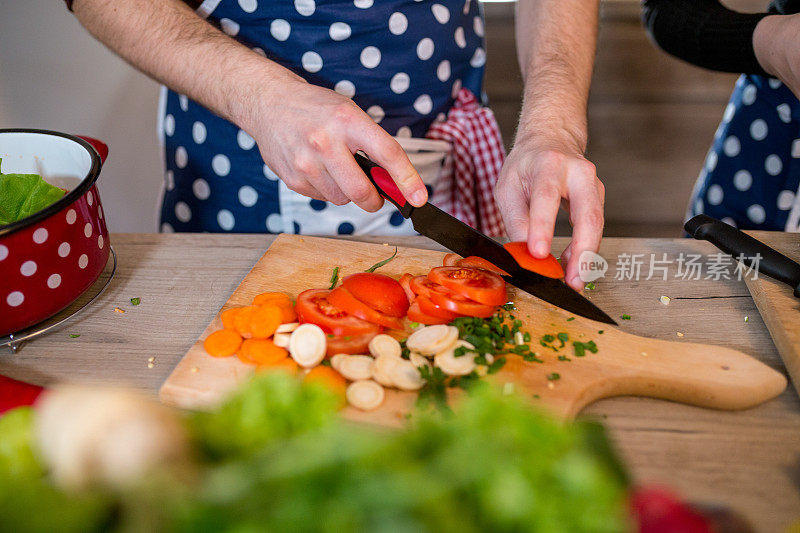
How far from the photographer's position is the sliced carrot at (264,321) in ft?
2.93

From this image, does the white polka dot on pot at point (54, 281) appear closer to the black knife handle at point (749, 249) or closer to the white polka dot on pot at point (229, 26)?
the white polka dot on pot at point (229, 26)

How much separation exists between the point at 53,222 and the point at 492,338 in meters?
0.69

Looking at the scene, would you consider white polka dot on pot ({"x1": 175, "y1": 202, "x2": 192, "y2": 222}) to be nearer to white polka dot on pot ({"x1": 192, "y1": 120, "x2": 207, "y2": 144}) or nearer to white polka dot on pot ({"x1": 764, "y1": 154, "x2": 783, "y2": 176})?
white polka dot on pot ({"x1": 192, "y1": 120, "x2": 207, "y2": 144})

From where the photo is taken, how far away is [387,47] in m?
1.29

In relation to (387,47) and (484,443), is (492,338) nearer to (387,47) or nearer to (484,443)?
(484,443)

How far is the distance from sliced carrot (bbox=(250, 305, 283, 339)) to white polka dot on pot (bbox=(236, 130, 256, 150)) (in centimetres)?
55

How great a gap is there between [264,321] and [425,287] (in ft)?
0.88

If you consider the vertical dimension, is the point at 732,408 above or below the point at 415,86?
below

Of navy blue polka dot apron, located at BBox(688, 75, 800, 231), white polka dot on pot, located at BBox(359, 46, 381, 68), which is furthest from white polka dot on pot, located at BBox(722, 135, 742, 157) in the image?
white polka dot on pot, located at BBox(359, 46, 381, 68)

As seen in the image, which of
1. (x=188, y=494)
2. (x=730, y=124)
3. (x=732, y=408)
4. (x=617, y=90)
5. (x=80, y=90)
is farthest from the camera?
(x=617, y=90)

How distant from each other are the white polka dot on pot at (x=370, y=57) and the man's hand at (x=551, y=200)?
43 centimetres

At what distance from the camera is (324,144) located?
0.96 metres

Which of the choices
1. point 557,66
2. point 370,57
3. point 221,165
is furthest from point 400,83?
point 221,165

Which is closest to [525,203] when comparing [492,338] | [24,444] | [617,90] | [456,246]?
[456,246]
